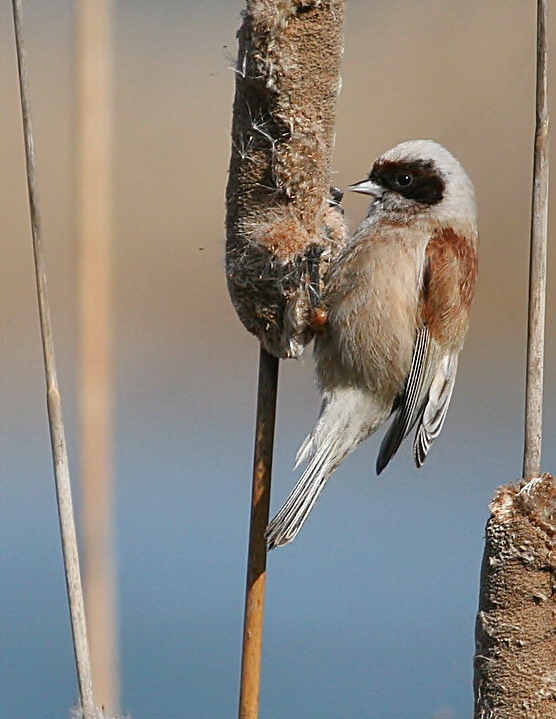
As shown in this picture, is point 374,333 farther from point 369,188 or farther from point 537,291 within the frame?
point 537,291

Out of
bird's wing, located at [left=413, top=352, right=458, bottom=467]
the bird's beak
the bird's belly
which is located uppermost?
the bird's beak

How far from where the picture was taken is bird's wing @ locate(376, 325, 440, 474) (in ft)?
8.57

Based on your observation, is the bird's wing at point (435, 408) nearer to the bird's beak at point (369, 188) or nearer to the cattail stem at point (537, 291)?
the bird's beak at point (369, 188)

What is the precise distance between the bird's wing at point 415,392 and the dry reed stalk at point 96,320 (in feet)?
2.18

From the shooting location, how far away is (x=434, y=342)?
2639 millimetres

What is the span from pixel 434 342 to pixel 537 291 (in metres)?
0.73

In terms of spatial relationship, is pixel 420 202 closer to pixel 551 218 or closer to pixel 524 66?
pixel 524 66

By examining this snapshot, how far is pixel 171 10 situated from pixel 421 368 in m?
3.14

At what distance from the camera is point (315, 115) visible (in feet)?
6.46

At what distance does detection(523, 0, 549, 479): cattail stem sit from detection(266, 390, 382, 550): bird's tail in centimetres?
58

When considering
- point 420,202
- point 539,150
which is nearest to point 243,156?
point 539,150

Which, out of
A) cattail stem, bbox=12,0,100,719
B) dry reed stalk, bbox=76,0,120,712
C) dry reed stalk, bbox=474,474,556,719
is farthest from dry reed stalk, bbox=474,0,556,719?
dry reed stalk, bbox=76,0,120,712

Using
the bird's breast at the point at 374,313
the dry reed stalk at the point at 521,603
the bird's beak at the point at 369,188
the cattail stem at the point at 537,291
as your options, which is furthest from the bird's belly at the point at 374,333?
the dry reed stalk at the point at 521,603

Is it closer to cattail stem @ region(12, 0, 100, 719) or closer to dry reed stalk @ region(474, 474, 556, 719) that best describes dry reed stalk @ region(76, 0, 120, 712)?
cattail stem @ region(12, 0, 100, 719)
